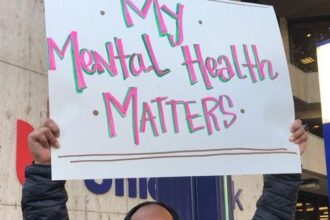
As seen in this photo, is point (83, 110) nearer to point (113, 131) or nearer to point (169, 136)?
point (113, 131)

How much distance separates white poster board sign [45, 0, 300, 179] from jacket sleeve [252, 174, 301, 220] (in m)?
0.09

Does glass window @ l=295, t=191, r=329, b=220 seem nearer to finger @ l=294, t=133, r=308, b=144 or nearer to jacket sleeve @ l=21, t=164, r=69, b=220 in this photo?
finger @ l=294, t=133, r=308, b=144

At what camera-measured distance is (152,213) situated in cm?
191

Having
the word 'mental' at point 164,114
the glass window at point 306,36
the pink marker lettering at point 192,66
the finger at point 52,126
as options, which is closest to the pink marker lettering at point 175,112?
the word 'mental' at point 164,114

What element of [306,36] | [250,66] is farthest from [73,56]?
[306,36]

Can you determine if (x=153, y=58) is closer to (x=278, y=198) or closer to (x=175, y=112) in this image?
(x=175, y=112)

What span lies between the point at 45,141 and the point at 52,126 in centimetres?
5

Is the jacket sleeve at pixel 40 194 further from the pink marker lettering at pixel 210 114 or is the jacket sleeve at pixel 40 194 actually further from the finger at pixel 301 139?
the finger at pixel 301 139

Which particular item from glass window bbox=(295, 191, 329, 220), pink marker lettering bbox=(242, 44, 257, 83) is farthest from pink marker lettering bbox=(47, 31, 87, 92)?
glass window bbox=(295, 191, 329, 220)

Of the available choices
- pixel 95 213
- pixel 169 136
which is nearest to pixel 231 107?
pixel 169 136

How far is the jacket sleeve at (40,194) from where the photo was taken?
1791 millimetres

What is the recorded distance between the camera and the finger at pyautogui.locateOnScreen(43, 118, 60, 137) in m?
1.77

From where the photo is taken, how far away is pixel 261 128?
2.00m

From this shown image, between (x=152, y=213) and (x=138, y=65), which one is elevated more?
(x=138, y=65)
